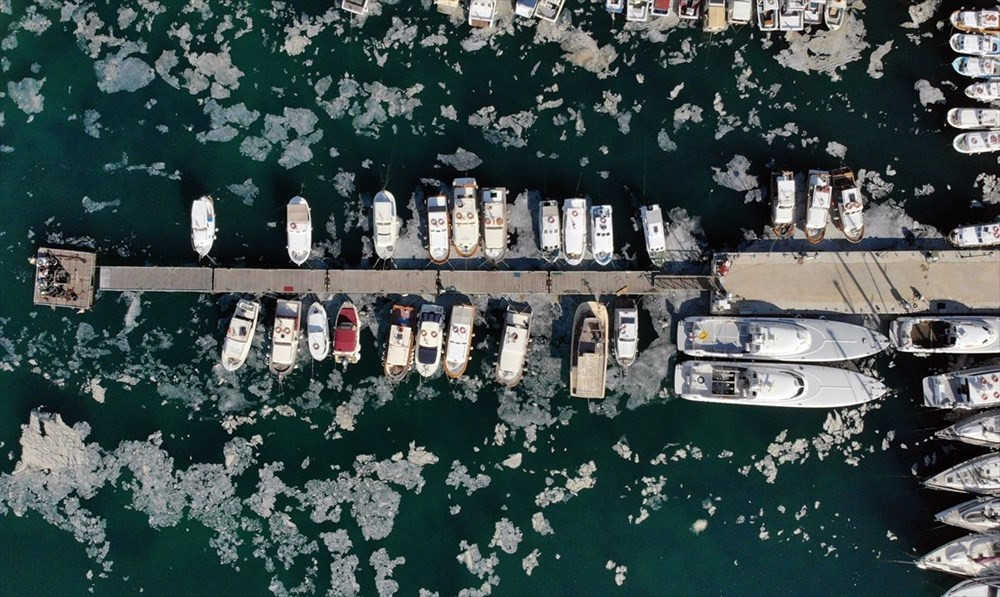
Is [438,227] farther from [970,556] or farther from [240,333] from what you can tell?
[970,556]

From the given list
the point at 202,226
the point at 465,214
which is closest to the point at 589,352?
the point at 465,214

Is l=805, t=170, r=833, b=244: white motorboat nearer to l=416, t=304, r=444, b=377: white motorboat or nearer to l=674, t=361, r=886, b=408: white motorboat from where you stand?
l=674, t=361, r=886, b=408: white motorboat

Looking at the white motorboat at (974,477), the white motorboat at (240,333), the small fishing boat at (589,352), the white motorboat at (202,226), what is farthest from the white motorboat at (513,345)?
the white motorboat at (974,477)

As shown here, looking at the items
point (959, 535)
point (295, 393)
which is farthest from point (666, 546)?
point (295, 393)

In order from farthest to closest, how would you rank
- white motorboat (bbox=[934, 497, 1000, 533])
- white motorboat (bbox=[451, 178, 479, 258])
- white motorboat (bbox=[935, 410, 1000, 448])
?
white motorboat (bbox=[451, 178, 479, 258])
white motorboat (bbox=[934, 497, 1000, 533])
white motorboat (bbox=[935, 410, 1000, 448])

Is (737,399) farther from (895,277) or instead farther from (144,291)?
(144,291)

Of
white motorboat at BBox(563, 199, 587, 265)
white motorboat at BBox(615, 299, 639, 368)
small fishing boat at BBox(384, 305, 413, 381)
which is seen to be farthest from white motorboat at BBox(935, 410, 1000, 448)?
small fishing boat at BBox(384, 305, 413, 381)
